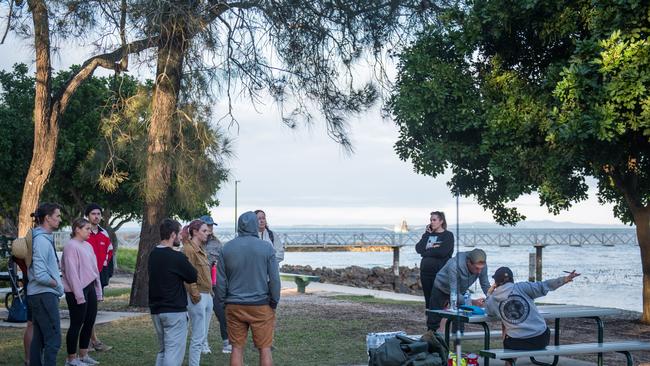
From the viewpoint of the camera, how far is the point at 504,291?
9273mm

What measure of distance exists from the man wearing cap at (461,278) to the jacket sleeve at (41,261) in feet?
13.4

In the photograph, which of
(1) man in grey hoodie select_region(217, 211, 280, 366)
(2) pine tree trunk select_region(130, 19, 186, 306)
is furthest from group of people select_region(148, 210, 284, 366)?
(2) pine tree trunk select_region(130, 19, 186, 306)

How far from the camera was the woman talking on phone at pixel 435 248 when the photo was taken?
41.6 ft

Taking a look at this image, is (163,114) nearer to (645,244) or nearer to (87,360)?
(87,360)

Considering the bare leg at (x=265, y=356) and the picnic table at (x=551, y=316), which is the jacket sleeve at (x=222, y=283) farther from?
the picnic table at (x=551, y=316)

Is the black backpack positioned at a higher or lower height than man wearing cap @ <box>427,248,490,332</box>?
lower

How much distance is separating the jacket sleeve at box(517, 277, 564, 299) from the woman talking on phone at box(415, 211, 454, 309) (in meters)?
3.32

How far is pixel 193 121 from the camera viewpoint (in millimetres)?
16672

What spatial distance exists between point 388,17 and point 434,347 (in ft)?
28.0

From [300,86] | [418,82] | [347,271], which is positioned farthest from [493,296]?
[347,271]

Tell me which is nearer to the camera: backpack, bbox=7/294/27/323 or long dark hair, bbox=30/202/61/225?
long dark hair, bbox=30/202/61/225

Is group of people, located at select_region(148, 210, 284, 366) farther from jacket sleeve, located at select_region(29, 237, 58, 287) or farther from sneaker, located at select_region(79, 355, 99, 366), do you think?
sneaker, located at select_region(79, 355, 99, 366)

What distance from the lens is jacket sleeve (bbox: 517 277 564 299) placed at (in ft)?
30.1

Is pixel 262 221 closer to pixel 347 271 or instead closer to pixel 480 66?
pixel 480 66
